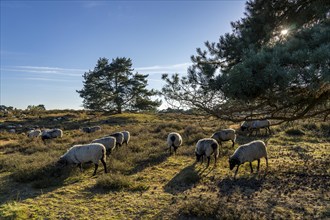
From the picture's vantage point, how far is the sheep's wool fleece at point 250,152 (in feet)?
35.3

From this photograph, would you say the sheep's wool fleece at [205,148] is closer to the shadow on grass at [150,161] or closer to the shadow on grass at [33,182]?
the shadow on grass at [150,161]

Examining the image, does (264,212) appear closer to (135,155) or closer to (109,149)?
(135,155)

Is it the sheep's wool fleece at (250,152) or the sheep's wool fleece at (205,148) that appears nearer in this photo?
the sheep's wool fleece at (250,152)


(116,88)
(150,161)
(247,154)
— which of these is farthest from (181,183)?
(116,88)

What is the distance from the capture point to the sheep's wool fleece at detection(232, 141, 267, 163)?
10.8 meters

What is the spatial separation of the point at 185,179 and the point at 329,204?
4442 mm

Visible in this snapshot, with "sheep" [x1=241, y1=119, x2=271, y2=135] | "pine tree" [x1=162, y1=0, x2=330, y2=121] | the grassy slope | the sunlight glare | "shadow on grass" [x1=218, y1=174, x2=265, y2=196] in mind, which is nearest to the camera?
"pine tree" [x1=162, y1=0, x2=330, y2=121]

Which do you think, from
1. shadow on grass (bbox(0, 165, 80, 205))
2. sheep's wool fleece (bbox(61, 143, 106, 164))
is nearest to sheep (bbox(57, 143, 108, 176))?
sheep's wool fleece (bbox(61, 143, 106, 164))

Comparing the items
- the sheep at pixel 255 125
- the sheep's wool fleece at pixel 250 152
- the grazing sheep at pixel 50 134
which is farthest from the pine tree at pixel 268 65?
the grazing sheep at pixel 50 134

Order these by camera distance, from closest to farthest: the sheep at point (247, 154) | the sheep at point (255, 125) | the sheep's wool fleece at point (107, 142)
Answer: the sheep at point (247, 154) < the sheep's wool fleece at point (107, 142) < the sheep at point (255, 125)

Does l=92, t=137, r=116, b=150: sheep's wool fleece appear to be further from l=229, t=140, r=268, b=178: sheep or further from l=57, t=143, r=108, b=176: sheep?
l=229, t=140, r=268, b=178: sheep

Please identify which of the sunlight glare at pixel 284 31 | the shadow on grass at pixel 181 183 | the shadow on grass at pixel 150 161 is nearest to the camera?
the sunlight glare at pixel 284 31

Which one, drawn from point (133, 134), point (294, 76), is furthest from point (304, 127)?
point (294, 76)

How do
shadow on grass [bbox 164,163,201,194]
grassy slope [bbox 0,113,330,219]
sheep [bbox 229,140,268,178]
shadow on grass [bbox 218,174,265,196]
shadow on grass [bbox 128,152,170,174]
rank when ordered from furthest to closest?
shadow on grass [bbox 128,152,170,174] < sheep [bbox 229,140,268,178] < shadow on grass [bbox 164,163,201,194] < shadow on grass [bbox 218,174,265,196] < grassy slope [bbox 0,113,330,219]
